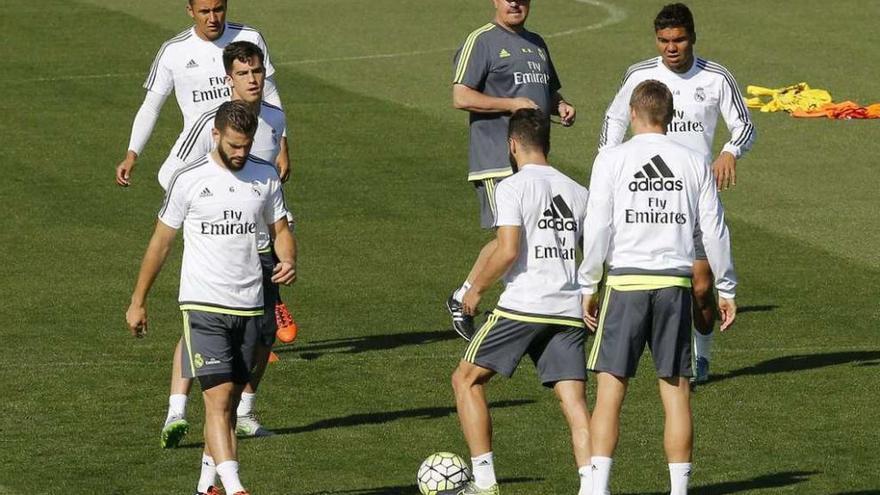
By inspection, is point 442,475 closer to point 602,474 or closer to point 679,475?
point 602,474

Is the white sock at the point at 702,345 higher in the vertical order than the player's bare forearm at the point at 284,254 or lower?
lower

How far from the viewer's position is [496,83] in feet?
44.1

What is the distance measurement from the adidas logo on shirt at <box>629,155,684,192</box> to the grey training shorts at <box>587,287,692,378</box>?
1.78 ft

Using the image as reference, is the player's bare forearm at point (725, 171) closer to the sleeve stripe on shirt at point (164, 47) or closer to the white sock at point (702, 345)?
the white sock at point (702, 345)

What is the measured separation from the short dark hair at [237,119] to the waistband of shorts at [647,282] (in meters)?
2.16

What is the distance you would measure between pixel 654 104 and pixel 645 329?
1.22 meters

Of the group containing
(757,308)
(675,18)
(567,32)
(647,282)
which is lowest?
(757,308)

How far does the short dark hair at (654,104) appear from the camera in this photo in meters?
10.0

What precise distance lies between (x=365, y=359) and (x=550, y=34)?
18.9 meters

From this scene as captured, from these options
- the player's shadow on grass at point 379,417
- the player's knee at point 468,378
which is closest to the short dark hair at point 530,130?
the player's knee at point 468,378

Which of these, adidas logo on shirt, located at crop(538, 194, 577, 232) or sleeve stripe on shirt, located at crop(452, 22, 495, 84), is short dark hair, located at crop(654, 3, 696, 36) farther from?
adidas logo on shirt, located at crop(538, 194, 577, 232)

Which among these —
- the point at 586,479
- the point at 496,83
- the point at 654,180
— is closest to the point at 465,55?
the point at 496,83

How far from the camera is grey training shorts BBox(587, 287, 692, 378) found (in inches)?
392

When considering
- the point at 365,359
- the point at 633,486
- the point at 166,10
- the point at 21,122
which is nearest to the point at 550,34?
the point at 166,10
